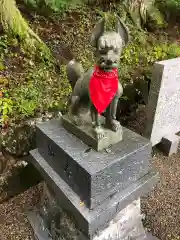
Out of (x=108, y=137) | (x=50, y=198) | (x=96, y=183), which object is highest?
(x=108, y=137)

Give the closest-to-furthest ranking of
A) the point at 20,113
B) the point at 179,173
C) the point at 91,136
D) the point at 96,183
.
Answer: the point at 96,183
the point at 91,136
the point at 20,113
the point at 179,173

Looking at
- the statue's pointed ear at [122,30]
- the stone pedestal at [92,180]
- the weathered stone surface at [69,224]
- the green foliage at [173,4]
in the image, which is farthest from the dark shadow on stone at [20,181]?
the green foliage at [173,4]

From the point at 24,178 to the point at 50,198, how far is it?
31.8 inches

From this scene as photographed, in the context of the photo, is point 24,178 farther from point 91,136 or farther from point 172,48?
point 172,48

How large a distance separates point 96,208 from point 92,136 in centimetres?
49

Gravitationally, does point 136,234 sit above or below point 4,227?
above

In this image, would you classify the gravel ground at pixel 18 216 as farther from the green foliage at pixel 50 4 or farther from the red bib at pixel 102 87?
the green foliage at pixel 50 4

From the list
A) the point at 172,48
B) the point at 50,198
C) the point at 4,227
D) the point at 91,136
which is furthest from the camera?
the point at 172,48

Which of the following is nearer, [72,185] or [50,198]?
[72,185]

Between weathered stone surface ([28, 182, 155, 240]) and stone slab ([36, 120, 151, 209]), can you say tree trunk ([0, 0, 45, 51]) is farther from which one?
weathered stone surface ([28, 182, 155, 240])

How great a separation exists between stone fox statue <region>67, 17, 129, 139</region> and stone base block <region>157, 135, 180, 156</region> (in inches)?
78.9

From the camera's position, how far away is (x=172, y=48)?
14.6ft

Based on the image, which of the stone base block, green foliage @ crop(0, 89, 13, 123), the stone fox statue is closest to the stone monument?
the stone fox statue

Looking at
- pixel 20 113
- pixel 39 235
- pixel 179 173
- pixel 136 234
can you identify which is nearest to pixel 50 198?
pixel 39 235
